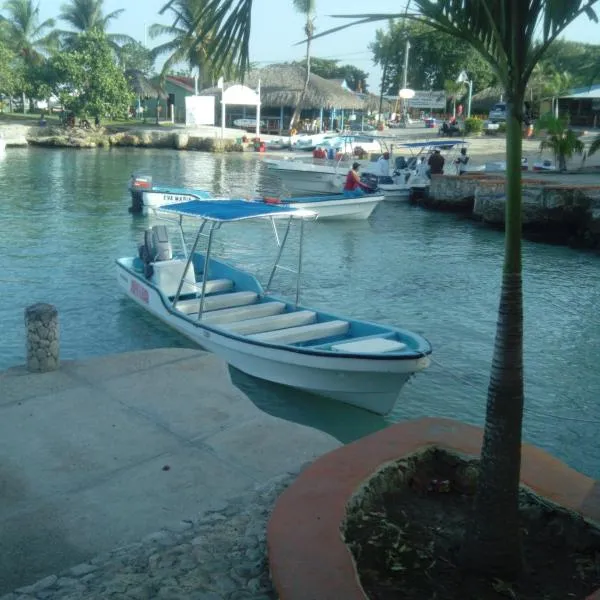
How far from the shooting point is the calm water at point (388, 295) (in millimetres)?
9805

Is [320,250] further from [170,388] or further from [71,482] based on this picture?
[71,482]

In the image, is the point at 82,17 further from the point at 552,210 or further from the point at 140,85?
the point at 552,210

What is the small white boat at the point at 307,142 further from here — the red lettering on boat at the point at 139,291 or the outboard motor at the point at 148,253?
the red lettering on boat at the point at 139,291

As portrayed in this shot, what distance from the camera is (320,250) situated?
20672mm

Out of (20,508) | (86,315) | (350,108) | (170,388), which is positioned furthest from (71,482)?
(350,108)

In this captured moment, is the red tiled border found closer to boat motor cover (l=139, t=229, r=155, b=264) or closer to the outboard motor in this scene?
the outboard motor

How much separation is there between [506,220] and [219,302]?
8.15m

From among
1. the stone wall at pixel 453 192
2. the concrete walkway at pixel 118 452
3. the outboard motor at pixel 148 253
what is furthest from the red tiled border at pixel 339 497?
the stone wall at pixel 453 192

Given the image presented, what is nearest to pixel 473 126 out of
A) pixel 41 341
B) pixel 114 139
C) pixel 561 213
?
pixel 114 139

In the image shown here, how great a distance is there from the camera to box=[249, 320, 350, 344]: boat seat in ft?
32.2

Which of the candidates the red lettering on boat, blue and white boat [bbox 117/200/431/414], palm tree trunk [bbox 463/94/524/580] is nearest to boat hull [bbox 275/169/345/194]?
blue and white boat [bbox 117/200/431/414]

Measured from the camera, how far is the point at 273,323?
1061 cm

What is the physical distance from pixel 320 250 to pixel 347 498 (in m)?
16.2

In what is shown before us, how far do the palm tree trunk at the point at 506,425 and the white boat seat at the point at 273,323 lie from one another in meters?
6.48
